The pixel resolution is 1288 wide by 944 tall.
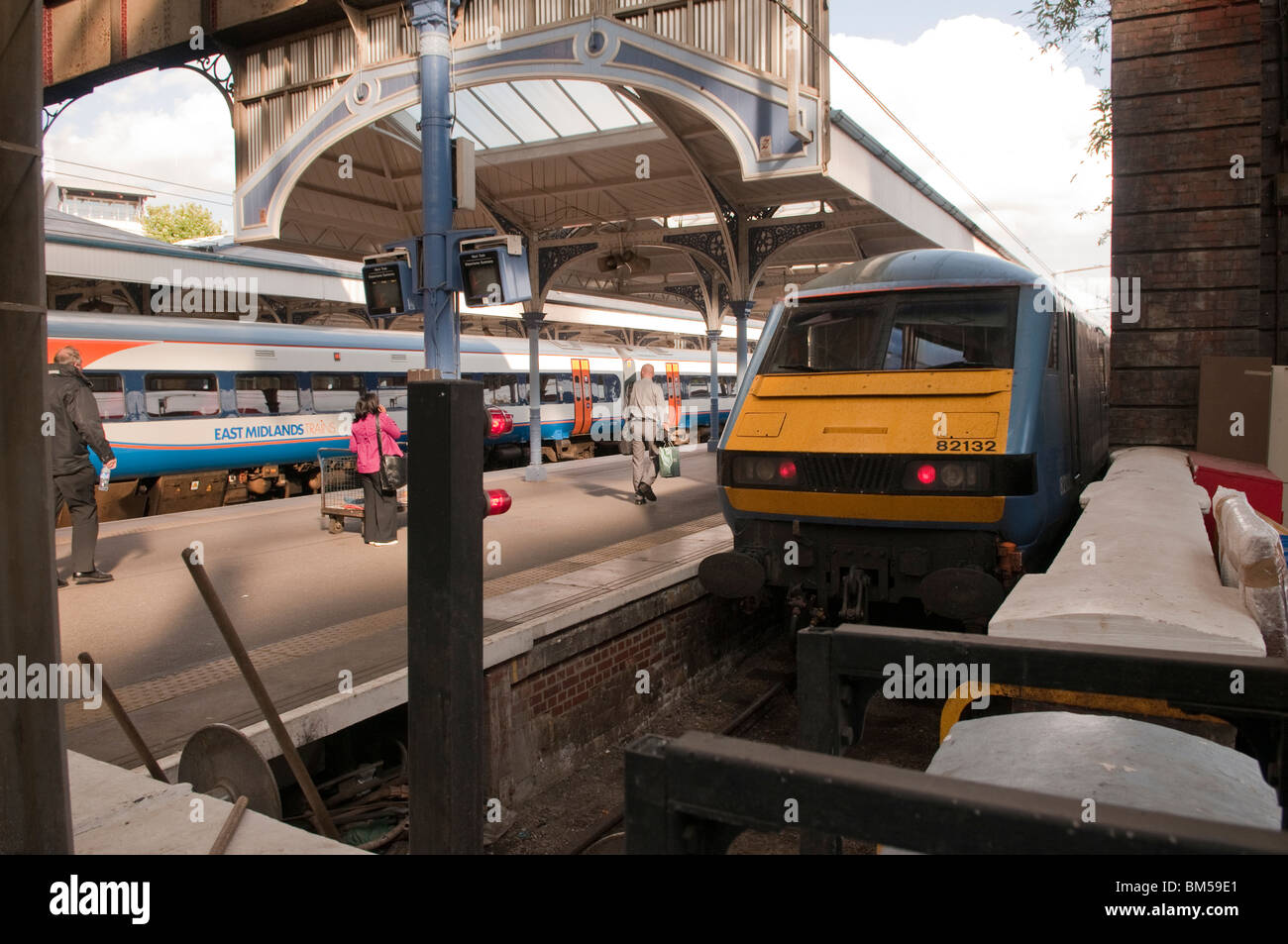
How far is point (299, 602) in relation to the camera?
7.07m

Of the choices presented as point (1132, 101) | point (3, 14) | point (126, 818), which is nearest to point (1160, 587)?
point (3, 14)

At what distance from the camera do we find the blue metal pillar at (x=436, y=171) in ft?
25.1

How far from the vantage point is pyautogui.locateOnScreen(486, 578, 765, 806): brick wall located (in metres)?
5.61

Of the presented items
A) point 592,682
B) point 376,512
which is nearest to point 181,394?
point 376,512

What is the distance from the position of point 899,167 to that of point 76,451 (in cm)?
1107

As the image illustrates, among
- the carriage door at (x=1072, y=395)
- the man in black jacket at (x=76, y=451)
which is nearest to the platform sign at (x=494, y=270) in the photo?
the man in black jacket at (x=76, y=451)

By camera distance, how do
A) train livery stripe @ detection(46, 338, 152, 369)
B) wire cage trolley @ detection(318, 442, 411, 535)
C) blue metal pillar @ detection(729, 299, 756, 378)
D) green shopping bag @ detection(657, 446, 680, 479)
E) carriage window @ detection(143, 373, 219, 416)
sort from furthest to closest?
1. blue metal pillar @ detection(729, 299, 756, 378)
2. carriage window @ detection(143, 373, 219, 416)
3. green shopping bag @ detection(657, 446, 680, 479)
4. train livery stripe @ detection(46, 338, 152, 369)
5. wire cage trolley @ detection(318, 442, 411, 535)

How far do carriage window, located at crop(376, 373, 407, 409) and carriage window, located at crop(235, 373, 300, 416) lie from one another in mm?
2171

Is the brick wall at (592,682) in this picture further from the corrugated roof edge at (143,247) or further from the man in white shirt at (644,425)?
the corrugated roof edge at (143,247)

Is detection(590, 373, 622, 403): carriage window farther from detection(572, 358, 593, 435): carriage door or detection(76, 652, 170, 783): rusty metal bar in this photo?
detection(76, 652, 170, 783): rusty metal bar

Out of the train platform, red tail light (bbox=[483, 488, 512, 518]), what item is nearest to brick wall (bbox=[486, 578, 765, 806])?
the train platform

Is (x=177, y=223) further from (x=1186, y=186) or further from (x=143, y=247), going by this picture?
(x=1186, y=186)

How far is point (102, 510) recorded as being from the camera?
14.4 m

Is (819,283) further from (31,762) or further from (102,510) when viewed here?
(102,510)
